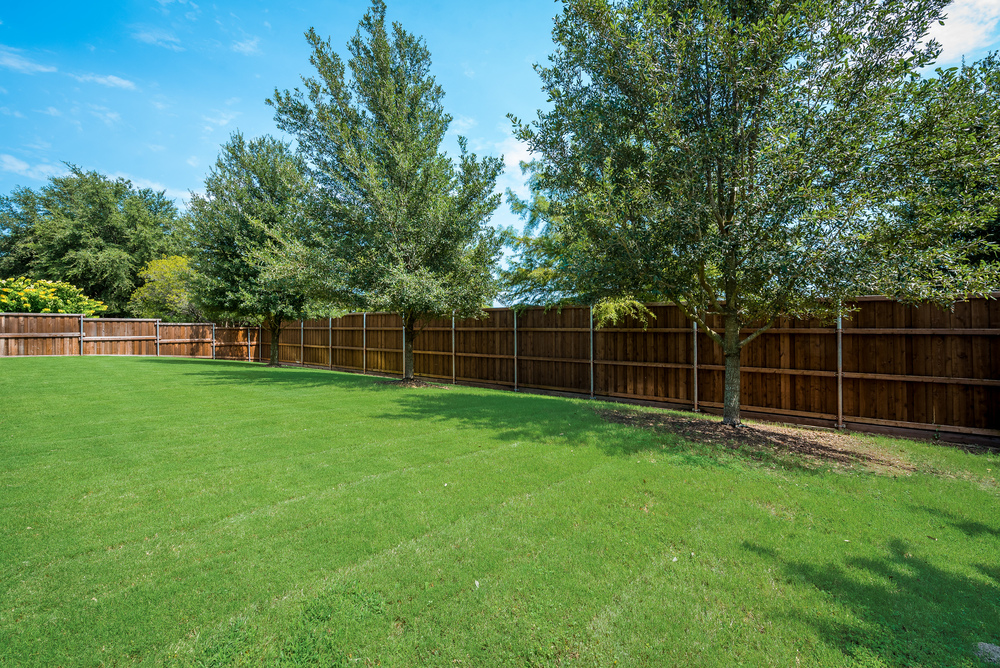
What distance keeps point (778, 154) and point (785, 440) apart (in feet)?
13.2

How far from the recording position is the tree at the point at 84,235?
32.1m

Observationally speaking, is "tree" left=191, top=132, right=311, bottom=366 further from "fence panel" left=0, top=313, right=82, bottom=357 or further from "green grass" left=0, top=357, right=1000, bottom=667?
"green grass" left=0, top=357, right=1000, bottom=667

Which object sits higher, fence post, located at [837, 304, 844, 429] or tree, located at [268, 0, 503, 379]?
tree, located at [268, 0, 503, 379]

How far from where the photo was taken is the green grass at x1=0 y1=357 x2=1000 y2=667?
2.23 m

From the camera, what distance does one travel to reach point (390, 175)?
12.6 metres

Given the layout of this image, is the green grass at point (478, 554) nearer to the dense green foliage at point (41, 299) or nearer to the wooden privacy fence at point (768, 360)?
the wooden privacy fence at point (768, 360)

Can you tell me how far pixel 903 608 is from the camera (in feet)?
8.77

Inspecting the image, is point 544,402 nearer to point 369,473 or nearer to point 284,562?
point 369,473

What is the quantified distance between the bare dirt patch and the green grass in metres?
0.44

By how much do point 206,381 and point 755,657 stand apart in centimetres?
1318

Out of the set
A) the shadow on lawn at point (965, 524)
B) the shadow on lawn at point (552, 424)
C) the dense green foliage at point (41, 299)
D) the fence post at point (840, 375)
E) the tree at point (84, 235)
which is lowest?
the shadow on lawn at point (965, 524)

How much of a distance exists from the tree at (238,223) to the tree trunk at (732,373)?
15.4 m

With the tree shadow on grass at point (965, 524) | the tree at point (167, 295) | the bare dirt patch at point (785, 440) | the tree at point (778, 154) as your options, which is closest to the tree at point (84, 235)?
the tree at point (167, 295)

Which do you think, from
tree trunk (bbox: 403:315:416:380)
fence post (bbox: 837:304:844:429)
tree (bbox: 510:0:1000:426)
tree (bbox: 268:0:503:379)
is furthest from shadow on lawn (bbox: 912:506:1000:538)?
tree trunk (bbox: 403:315:416:380)
